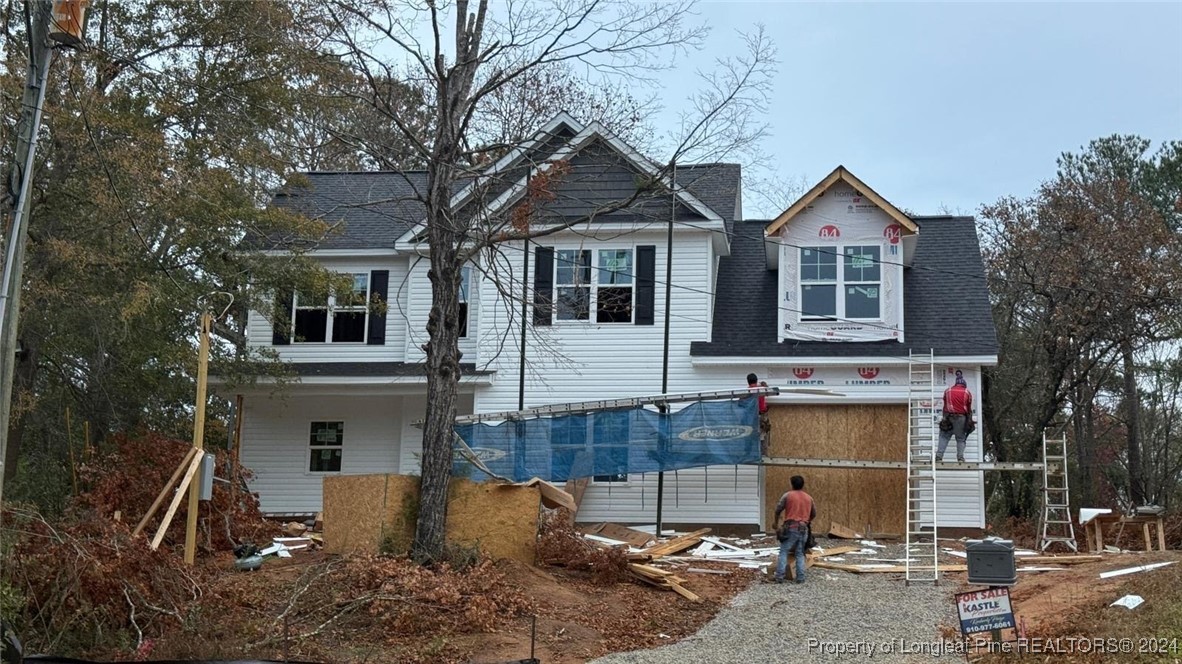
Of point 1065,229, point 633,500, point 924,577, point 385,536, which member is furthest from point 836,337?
point 385,536

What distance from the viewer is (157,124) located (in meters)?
19.5

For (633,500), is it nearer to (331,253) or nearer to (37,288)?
(331,253)

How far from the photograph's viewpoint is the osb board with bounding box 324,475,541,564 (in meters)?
14.1

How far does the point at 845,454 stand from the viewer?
20328 mm

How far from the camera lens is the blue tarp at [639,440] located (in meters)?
19.2

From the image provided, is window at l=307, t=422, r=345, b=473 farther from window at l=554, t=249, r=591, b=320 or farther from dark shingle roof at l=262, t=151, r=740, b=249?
window at l=554, t=249, r=591, b=320

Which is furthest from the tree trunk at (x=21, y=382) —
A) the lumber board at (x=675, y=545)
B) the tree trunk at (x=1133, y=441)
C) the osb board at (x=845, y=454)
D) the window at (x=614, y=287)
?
the tree trunk at (x=1133, y=441)

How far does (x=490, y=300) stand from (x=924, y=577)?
33.1ft

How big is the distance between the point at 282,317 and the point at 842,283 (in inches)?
420

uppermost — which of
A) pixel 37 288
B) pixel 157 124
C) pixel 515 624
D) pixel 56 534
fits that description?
pixel 157 124

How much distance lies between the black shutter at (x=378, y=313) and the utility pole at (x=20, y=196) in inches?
492

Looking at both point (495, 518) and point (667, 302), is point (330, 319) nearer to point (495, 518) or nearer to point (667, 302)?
point (667, 302)

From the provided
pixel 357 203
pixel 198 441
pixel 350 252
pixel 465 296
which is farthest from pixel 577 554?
pixel 357 203

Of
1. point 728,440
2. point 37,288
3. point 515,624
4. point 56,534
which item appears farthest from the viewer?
point 728,440
